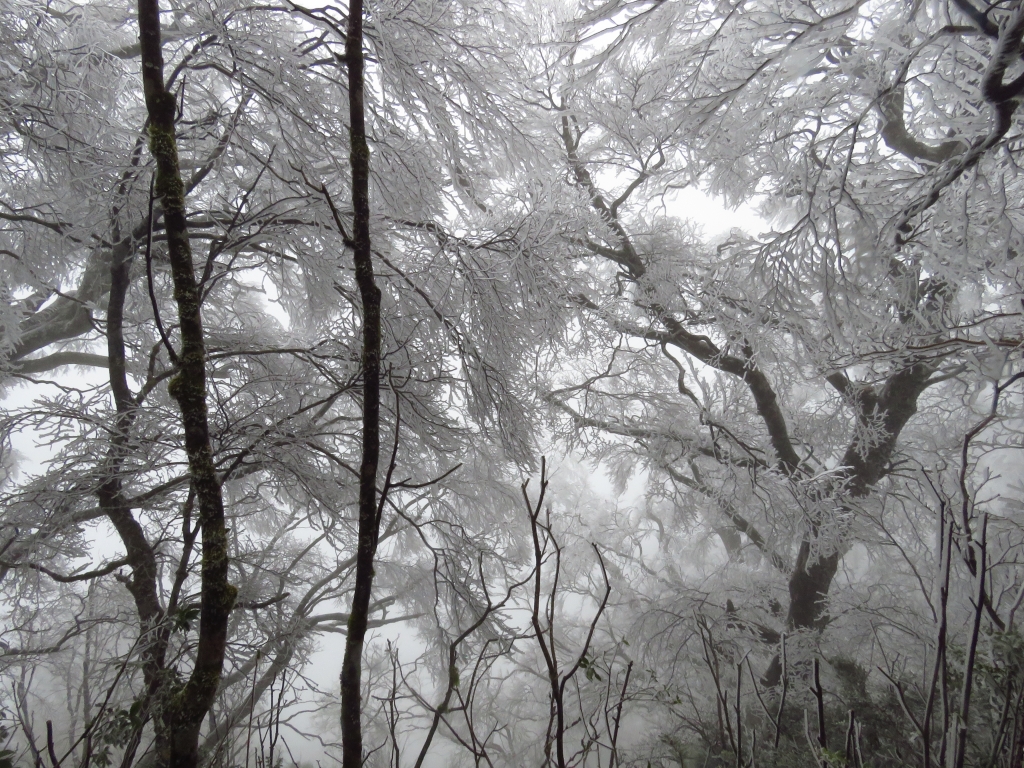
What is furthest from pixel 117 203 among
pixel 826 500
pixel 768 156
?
pixel 826 500

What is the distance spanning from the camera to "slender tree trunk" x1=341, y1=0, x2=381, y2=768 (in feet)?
4.09

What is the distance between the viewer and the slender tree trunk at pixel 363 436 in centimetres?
125

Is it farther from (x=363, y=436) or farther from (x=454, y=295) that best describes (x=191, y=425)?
(x=454, y=295)

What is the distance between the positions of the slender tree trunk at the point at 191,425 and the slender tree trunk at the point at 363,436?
1.13 ft

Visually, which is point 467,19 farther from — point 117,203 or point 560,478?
point 560,478

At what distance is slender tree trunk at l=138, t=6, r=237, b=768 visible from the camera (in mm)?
1266

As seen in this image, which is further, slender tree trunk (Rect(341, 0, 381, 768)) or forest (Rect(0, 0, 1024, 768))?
forest (Rect(0, 0, 1024, 768))

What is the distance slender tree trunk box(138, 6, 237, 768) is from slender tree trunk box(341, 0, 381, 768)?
34cm

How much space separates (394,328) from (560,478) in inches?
454

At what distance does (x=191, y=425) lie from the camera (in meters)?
1.41

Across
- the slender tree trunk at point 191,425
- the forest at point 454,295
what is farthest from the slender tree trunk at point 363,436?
the slender tree trunk at point 191,425

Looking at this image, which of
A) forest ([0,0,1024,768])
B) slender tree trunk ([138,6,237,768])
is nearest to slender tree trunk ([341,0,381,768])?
forest ([0,0,1024,768])

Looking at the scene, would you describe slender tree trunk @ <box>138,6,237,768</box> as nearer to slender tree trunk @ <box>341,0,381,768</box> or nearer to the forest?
the forest

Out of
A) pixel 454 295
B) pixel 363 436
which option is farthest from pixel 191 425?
pixel 454 295
